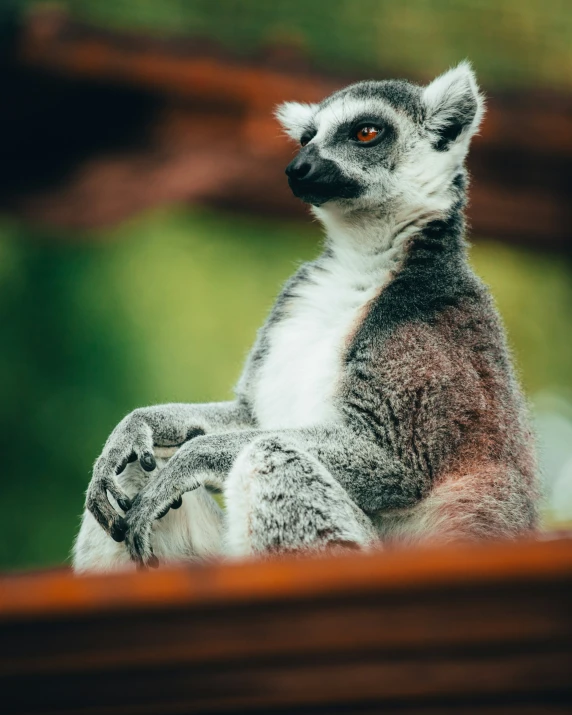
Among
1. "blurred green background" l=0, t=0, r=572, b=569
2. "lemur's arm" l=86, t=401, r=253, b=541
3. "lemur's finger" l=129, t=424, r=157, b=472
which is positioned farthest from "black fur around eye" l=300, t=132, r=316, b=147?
"blurred green background" l=0, t=0, r=572, b=569

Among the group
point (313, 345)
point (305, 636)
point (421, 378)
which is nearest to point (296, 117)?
point (313, 345)

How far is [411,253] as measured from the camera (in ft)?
11.7

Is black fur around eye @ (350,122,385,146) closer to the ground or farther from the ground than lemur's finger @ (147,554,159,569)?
farther from the ground

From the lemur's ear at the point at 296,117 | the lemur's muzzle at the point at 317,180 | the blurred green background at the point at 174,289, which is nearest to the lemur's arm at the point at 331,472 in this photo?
the lemur's muzzle at the point at 317,180

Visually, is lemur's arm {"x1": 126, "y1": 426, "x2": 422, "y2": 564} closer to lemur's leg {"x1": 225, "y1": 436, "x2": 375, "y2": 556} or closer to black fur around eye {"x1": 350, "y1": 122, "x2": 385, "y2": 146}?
lemur's leg {"x1": 225, "y1": 436, "x2": 375, "y2": 556}

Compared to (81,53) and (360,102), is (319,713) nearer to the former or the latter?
(360,102)

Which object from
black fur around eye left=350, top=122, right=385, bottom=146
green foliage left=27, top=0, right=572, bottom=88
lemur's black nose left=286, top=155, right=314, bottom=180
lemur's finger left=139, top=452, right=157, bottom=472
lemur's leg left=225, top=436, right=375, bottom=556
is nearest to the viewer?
lemur's leg left=225, top=436, right=375, bottom=556

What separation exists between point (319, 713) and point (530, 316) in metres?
5.47

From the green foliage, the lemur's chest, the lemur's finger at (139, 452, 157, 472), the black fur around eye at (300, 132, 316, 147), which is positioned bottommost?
the lemur's finger at (139, 452, 157, 472)

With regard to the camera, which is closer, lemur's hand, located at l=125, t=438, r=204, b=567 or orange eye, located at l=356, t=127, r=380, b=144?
lemur's hand, located at l=125, t=438, r=204, b=567

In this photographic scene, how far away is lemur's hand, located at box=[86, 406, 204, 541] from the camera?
126 inches

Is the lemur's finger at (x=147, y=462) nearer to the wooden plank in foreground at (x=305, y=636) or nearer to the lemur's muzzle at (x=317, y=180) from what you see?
the lemur's muzzle at (x=317, y=180)

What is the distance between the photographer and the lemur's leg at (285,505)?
9.23 ft

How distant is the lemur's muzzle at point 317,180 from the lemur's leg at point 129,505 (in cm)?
98
